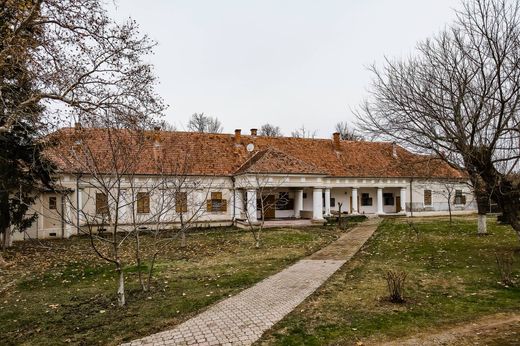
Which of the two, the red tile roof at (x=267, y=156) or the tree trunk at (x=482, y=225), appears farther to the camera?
the red tile roof at (x=267, y=156)

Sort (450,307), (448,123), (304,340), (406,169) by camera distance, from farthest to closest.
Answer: (406,169) → (448,123) → (450,307) → (304,340)

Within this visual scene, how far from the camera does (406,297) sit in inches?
345

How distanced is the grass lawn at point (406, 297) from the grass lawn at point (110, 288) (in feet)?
7.34

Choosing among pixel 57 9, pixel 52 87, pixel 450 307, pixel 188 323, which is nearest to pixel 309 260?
pixel 450 307

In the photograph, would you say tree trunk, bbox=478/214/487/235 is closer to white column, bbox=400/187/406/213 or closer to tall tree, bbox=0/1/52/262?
white column, bbox=400/187/406/213

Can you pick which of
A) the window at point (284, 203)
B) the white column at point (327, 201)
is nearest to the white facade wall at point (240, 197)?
the window at point (284, 203)

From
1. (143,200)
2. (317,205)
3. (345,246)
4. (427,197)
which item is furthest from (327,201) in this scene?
(143,200)

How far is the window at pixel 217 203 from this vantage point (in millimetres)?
27698

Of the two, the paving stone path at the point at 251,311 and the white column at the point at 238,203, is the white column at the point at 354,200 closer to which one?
the white column at the point at 238,203

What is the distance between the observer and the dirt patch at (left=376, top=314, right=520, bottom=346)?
6227 millimetres

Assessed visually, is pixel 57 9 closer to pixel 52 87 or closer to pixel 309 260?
pixel 52 87

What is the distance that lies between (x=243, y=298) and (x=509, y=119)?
Result: 884 centimetres

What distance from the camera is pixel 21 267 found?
14.3 metres

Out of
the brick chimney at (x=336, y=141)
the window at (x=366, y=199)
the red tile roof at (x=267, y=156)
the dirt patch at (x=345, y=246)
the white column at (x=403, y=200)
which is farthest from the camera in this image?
the brick chimney at (x=336, y=141)
